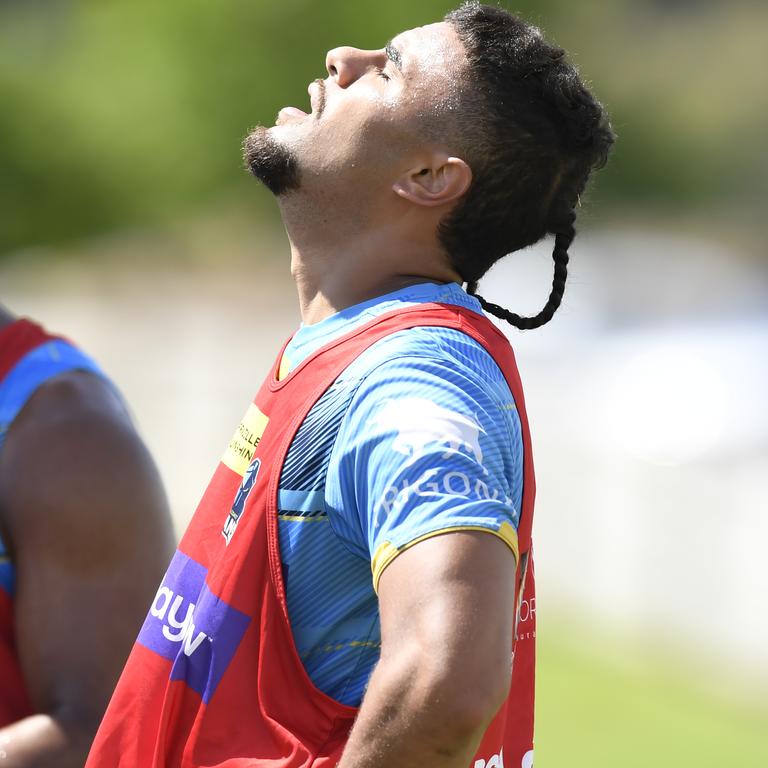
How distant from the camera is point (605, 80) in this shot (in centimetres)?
3234

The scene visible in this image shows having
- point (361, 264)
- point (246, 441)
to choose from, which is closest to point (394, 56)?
point (361, 264)

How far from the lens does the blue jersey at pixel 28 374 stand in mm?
2729

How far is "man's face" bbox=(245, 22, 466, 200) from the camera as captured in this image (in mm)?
2396

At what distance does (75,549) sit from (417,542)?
1154mm

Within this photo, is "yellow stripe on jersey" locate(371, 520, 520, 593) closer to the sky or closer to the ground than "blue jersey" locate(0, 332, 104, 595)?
closer to the ground

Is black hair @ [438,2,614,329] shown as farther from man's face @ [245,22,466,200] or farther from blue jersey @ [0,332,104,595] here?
blue jersey @ [0,332,104,595]

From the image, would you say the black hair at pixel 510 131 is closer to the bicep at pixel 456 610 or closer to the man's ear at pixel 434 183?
the man's ear at pixel 434 183

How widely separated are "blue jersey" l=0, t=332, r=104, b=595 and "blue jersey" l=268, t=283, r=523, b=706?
947mm

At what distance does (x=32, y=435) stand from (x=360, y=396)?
3.58ft

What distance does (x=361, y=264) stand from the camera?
2432 millimetres

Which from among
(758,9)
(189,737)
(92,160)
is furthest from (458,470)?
(758,9)

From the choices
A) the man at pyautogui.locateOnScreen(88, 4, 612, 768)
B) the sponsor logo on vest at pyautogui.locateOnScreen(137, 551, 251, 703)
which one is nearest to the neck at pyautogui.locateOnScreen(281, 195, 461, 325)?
the man at pyautogui.locateOnScreen(88, 4, 612, 768)

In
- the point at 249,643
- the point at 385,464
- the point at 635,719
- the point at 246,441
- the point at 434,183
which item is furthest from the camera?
the point at 635,719

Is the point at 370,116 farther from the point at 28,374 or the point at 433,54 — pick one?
the point at 28,374
